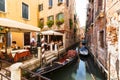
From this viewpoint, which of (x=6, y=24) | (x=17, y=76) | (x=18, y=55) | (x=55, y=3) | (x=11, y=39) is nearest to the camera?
(x=17, y=76)

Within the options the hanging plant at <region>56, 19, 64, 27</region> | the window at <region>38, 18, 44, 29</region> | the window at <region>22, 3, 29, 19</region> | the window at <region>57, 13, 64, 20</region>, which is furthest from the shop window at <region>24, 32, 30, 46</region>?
the window at <region>57, 13, 64, 20</region>

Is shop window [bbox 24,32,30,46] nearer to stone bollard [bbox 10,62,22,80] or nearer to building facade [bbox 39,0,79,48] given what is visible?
building facade [bbox 39,0,79,48]

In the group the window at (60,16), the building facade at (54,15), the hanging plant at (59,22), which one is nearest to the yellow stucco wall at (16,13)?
the hanging plant at (59,22)

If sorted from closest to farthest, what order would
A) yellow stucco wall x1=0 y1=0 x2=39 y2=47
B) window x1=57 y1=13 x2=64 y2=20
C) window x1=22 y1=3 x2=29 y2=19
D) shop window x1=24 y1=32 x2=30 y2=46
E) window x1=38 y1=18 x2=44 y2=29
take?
yellow stucco wall x1=0 y1=0 x2=39 y2=47, window x1=22 y1=3 x2=29 y2=19, shop window x1=24 y1=32 x2=30 y2=46, window x1=57 y1=13 x2=64 y2=20, window x1=38 y1=18 x2=44 y2=29

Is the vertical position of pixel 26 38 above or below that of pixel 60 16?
below

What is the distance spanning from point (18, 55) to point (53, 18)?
1178cm

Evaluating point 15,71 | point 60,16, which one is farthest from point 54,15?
point 15,71

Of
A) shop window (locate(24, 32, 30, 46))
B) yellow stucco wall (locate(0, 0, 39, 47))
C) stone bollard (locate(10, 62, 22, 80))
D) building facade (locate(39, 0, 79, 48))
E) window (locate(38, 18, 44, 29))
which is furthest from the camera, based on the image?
window (locate(38, 18, 44, 29))

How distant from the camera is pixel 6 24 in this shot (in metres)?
6.38

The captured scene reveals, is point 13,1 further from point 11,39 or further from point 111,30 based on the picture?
point 111,30

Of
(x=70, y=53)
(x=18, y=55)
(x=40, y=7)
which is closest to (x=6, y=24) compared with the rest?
(x=18, y=55)

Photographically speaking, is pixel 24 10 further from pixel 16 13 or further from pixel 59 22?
pixel 59 22

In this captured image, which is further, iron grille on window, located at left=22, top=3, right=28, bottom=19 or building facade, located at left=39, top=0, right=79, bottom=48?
building facade, located at left=39, top=0, right=79, bottom=48

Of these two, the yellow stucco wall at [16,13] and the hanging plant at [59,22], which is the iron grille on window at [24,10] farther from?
the hanging plant at [59,22]
